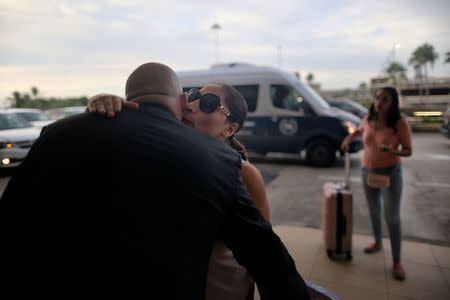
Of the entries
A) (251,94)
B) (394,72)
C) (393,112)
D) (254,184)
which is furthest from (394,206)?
(394,72)

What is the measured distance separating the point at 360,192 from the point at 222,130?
4.81m

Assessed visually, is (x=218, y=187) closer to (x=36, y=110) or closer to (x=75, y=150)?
(x=75, y=150)

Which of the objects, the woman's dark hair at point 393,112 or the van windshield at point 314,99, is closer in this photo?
the woman's dark hair at point 393,112

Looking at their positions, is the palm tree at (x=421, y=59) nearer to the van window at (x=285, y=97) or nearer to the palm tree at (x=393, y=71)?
the palm tree at (x=393, y=71)

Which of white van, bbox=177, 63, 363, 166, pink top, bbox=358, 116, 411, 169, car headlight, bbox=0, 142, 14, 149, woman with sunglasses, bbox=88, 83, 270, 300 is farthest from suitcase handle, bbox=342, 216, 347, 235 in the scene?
white van, bbox=177, 63, 363, 166

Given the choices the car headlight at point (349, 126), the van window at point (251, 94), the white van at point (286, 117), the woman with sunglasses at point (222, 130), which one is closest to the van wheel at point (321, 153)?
the white van at point (286, 117)

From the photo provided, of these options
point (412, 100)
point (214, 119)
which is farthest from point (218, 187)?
point (412, 100)

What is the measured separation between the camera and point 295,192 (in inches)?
224

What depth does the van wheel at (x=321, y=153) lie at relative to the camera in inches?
301

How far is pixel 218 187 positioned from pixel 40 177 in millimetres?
471

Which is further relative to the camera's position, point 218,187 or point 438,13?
point 438,13

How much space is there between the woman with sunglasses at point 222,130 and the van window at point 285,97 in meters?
6.33

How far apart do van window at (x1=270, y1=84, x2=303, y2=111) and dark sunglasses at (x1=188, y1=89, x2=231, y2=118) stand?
6.48m

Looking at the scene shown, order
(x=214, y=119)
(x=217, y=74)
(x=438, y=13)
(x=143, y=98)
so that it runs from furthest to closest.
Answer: (x=217, y=74), (x=438, y=13), (x=214, y=119), (x=143, y=98)
